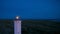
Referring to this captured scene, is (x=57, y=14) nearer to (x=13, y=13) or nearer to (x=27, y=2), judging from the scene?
(x=27, y=2)

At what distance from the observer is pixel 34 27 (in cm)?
147

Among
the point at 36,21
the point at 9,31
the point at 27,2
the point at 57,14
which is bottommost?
the point at 9,31

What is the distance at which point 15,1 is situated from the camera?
5.82 feet

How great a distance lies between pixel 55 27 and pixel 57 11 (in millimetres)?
380

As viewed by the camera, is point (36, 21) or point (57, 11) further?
point (57, 11)

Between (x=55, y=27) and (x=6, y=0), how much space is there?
32.9 inches

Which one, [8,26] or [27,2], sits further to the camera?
[27,2]

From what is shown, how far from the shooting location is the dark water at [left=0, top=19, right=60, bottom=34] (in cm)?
146

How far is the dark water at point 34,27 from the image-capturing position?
1456 mm

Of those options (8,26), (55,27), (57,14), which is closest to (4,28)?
(8,26)

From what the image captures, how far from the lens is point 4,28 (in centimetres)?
145

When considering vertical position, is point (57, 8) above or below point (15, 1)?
below

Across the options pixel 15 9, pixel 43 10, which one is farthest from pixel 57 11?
pixel 15 9

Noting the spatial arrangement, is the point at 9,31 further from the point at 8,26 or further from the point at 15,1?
the point at 15,1
